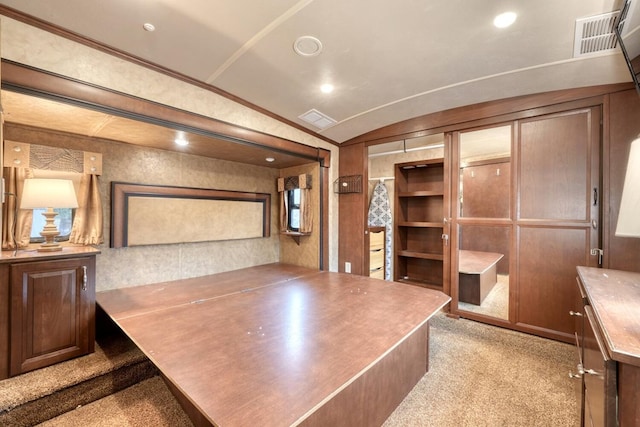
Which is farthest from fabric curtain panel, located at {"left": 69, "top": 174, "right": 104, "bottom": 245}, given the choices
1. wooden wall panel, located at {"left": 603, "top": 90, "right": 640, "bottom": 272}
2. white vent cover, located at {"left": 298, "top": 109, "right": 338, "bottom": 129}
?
wooden wall panel, located at {"left": 603, "top": 90, "right": 640, "bottom": 272}

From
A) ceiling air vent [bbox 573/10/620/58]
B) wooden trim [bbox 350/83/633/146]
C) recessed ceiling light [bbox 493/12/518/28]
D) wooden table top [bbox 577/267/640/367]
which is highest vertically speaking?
recessed ceiling light [bbox 493/12/518/28]

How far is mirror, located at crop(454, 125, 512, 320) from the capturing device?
9.62ft

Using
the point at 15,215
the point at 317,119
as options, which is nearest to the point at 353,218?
the point at 317,119

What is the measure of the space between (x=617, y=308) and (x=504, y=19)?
185 cm

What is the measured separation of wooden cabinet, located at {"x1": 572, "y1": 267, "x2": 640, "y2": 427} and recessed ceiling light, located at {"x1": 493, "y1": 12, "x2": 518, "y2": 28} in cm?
177

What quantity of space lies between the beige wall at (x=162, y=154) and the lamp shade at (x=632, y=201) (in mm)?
2866

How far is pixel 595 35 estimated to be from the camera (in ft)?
6.19

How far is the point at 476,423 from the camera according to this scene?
1602mm

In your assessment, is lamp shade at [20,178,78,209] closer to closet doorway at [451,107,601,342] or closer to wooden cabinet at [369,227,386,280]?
wooden cabinet at [369,227,386,280]

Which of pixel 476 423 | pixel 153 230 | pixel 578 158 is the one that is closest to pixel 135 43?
pixel 153 230

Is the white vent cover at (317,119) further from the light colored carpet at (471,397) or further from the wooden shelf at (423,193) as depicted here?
the light colored carpet at (471,397)

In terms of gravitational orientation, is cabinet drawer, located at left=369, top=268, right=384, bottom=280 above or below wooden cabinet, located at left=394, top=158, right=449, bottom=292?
below

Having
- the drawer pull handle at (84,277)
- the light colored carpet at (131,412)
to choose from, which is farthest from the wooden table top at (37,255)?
the light colored carpet at (131,412)

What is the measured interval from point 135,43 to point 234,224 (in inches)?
91.5
